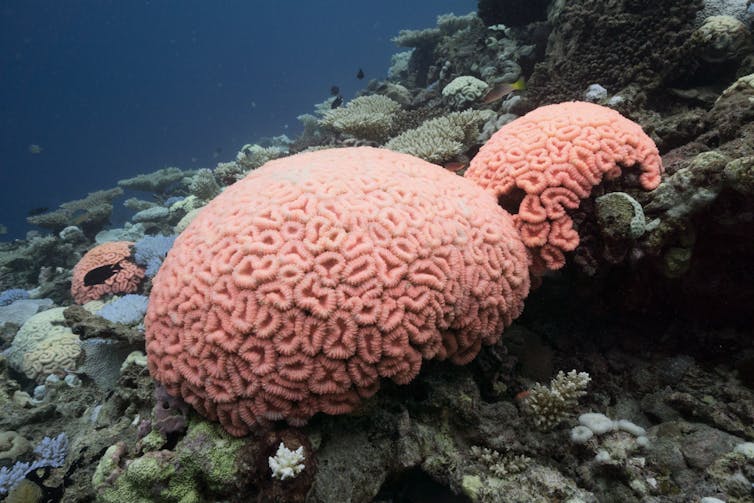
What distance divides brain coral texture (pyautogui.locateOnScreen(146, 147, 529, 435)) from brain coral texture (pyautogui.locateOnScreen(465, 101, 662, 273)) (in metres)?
0.34

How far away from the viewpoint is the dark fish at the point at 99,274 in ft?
23.2

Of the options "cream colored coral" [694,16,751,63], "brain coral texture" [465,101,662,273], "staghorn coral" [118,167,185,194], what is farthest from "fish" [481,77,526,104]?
"staghorn coral" [118,167,185,194]

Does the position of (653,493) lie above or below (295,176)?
below

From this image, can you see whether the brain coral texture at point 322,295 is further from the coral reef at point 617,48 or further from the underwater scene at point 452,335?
the coral reef at point 617,48

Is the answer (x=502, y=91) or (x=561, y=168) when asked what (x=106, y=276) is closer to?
(x=561, y=168)

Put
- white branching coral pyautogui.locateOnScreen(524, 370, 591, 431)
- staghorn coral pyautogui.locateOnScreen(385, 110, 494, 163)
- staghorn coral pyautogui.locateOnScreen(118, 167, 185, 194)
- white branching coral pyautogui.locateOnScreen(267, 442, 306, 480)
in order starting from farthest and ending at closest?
staghorn coral pyautogui.locateOnScreen(118, 167, 185, 194)
staghorn coral pyautogui.locateOnScreen(385, 110, 494, 163)
white branching coral pyautogui.locateOnScreen(524, 370, 591, 431)
white branching coral pyautogui.locateOnScreen(267, 442, 306, 480)

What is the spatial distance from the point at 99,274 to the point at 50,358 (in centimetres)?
181

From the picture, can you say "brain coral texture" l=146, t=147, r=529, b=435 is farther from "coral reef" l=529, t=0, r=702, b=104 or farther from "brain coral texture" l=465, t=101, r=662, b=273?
"coral reef" l=529, t=0, r=702, b=104

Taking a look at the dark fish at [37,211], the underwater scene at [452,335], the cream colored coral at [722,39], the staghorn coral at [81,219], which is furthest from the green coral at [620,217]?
the dark fish at [37,211]

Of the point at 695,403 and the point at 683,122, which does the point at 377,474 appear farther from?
the point at 683,122

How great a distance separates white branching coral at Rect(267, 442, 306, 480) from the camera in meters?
2.37

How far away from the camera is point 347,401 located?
8.32ft

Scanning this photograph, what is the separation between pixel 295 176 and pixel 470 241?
1514 millimetres

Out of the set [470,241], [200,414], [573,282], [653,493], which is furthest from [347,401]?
[573,282]
